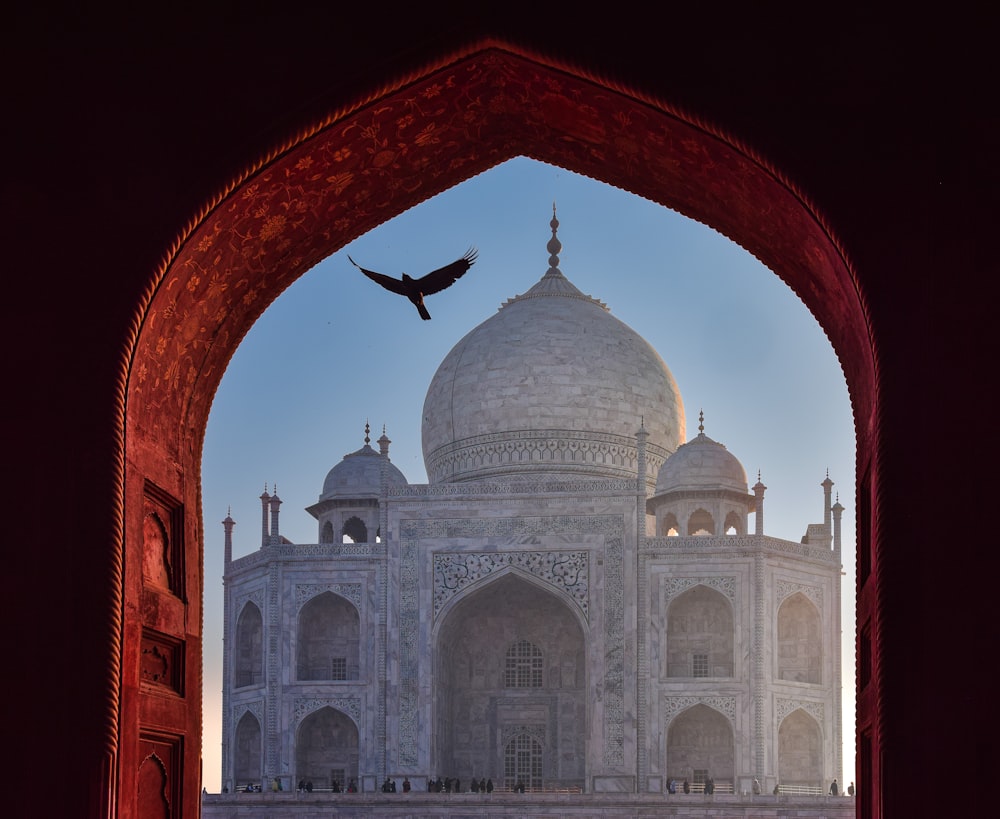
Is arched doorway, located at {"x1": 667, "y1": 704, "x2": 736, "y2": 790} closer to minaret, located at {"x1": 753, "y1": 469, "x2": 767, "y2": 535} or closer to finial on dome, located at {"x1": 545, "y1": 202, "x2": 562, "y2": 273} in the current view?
minaret, located at {"x1": 753, "y1": 469, "x2": 767, "y2": 535}

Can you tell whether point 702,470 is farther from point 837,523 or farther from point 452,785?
point 452,785

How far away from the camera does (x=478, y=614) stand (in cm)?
2639

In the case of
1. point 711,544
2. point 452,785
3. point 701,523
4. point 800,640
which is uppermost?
point 701,523

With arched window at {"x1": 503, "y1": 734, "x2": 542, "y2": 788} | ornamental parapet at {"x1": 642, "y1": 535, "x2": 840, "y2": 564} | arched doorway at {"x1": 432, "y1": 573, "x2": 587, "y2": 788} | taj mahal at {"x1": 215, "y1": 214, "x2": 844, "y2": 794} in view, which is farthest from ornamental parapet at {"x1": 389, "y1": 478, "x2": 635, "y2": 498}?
arched window at {"x1": 503, "y1": 734, "x2": 542, "y2": 788}

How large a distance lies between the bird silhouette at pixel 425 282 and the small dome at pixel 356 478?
59.0 ft

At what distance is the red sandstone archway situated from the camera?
576cm

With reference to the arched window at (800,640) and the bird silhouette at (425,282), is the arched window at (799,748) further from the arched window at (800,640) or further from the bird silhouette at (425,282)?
the bird silhouette at (425,282)

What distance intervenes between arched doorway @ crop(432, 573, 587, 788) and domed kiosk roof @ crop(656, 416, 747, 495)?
2836 millimetres

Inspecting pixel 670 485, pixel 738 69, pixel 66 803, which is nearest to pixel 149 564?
pixel 66 803

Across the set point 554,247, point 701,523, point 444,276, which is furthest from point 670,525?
point 444,276

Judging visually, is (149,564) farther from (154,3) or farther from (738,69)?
(738,69)

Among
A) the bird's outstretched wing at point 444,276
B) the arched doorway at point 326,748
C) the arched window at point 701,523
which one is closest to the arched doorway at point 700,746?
the arched window at point 701,523

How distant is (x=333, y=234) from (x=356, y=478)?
21.3m

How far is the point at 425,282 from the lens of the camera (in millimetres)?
9508
